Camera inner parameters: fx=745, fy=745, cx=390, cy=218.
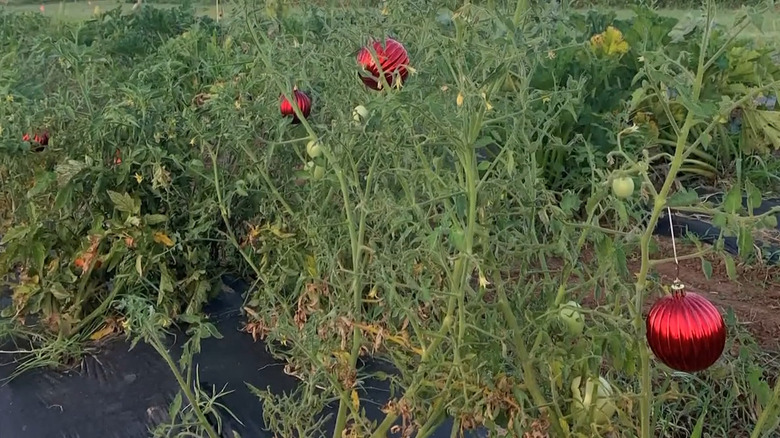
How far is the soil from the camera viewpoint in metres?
1.88

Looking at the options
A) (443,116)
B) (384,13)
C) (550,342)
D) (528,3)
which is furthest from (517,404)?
(384,13)

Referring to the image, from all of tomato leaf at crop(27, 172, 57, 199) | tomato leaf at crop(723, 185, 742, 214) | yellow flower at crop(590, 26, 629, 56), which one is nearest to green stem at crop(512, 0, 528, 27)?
tomato leaf at crop(723, 185, 742, 214)

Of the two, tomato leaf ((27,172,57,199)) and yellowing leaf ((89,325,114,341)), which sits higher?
tomato leaf ((27,172,57,199))

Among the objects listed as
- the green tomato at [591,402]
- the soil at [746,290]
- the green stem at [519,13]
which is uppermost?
the green stem at [519,13]

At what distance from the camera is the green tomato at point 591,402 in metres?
1.08

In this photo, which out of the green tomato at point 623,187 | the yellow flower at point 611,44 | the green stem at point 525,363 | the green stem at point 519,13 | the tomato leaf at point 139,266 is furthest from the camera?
the yellow flower at point 611,44

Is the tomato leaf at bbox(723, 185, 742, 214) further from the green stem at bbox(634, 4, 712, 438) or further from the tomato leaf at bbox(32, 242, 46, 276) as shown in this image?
the tomato leaf at bbox(32, 242, 46, 276)

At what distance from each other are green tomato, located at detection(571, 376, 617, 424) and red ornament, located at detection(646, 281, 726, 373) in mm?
178

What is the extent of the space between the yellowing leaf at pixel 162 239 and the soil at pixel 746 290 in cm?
126

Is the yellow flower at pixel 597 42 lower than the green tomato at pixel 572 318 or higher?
lower

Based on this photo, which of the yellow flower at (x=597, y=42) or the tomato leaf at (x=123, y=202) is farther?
the yellow flower at (x=597, y=42)

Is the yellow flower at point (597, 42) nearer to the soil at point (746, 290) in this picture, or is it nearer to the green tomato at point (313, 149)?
the soil at point (746, 290)

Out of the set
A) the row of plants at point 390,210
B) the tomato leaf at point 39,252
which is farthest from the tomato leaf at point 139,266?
the tomato leaf at point 39,252

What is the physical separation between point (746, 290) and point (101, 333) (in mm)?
1798
